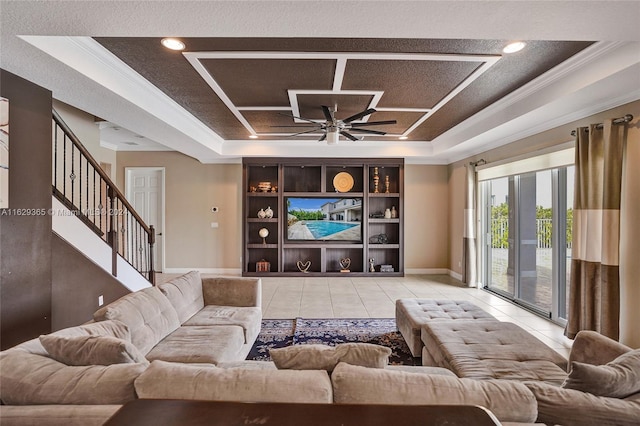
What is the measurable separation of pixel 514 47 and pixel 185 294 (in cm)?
376

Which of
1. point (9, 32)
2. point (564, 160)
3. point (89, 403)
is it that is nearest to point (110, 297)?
point (9, 32)

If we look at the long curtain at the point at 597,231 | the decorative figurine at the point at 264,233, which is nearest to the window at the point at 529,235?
the long curtain at the point at 597,231

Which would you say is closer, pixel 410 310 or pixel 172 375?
pixel 172 375

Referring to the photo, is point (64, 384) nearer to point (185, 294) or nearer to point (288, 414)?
point (288, 414)

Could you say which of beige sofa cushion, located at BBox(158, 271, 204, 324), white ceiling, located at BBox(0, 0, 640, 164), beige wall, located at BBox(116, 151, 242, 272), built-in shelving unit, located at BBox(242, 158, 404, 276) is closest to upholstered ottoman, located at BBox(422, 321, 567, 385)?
white ceiling, located at BBox(0, 0, 640, 164)

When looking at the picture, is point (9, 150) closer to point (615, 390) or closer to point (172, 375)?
point (172, 375)

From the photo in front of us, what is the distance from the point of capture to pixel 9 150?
2750mm

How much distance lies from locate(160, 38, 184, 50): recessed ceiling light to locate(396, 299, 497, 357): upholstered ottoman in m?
3.23

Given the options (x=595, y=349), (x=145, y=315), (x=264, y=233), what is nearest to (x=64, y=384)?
(x=145, y=315)

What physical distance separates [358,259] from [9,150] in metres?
5.95

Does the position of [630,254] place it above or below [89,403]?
above

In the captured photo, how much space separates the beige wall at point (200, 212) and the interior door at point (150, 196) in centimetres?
13

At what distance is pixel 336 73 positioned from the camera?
10.7 ft

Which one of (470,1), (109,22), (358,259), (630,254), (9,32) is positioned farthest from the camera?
(358,259)
